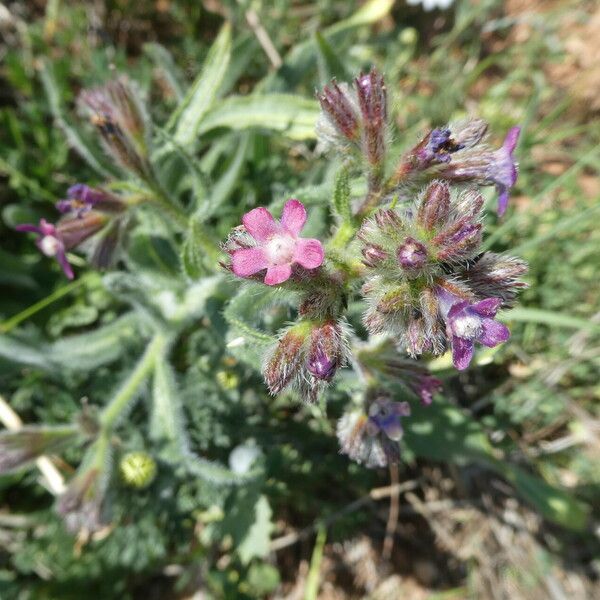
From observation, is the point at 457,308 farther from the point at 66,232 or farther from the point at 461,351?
the point at 66,232

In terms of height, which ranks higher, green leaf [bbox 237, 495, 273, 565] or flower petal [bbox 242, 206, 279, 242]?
flower petal [bbox 242, 206, 279, 242]

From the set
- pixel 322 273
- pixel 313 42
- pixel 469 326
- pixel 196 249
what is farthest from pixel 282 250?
pixel 313 42

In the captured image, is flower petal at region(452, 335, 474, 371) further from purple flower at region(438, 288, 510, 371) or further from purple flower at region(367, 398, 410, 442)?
purple flower at region(367, 398, 410, 442)

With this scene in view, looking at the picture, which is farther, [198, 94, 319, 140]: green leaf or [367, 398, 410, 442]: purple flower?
[198, 94, 319, 140]: green leaf

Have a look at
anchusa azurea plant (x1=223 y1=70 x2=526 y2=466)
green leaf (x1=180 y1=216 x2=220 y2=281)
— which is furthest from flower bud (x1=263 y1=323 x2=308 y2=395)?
green leaf (x1=180 y1=216 x2=220 y2=281)

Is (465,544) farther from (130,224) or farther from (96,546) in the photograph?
(130,224)

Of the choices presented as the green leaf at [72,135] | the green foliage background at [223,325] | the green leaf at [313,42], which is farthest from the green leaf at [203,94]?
the green leaf at [313,42]
